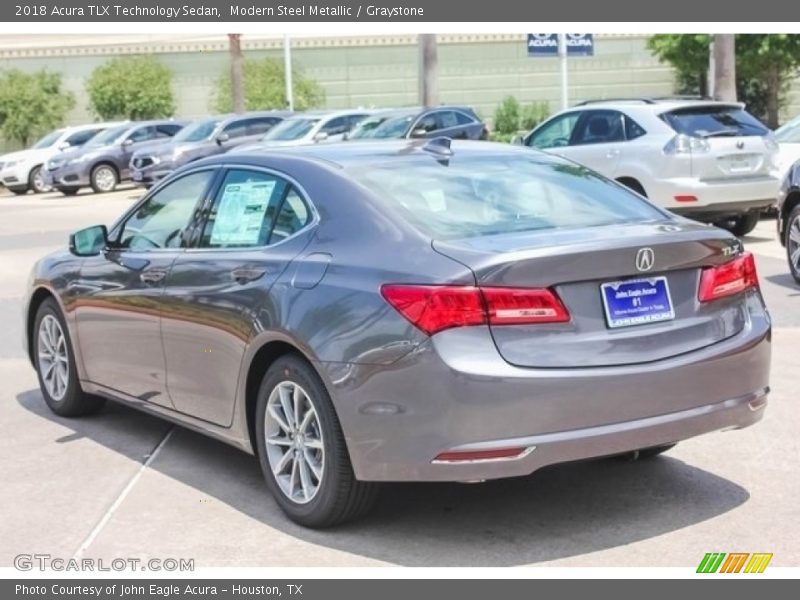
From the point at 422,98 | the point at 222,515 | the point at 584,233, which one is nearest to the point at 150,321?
the point at 222,515

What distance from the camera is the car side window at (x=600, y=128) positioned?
1600 cm

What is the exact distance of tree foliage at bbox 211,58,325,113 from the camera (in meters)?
53.0

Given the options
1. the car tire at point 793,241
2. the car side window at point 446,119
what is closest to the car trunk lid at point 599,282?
Result: the car tire at point 793,241

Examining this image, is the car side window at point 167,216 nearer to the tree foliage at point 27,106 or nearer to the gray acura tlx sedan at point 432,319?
the gray acura tlx sedan at point 432,319

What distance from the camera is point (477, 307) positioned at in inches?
194

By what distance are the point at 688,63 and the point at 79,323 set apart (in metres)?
35.7

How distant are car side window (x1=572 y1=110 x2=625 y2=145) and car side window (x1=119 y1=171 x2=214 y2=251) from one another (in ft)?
31.7

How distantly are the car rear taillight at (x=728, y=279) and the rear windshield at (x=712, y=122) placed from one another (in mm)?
9688

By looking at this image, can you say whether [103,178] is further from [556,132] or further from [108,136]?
[556,132]

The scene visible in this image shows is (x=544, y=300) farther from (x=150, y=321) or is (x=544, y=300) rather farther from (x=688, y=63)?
(x=688, y=63)

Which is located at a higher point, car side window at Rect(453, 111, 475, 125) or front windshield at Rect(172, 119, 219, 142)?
car side window at Rect(453, 111, 475, 125)

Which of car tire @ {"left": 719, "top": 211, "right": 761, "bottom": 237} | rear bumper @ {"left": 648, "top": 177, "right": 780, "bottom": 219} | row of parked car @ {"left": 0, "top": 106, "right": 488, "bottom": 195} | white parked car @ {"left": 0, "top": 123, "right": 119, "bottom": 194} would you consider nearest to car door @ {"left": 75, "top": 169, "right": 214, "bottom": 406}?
rear bumper @ {"left": 648, "top": 177, "right": 780, "bottom": 219}

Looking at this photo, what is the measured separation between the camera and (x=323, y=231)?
5641 mm

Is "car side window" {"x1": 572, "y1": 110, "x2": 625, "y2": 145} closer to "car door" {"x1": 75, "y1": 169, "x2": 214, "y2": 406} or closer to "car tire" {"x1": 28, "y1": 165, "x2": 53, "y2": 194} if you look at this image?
"car door" {"x1": 75, "y1": 169, "x2": 214, "y2": 406}
